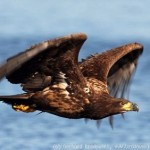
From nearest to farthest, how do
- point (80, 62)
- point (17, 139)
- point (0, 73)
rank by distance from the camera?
point (0, 73) < point (80, 62) < point (17, 139)

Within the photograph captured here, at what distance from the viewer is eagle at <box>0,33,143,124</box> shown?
18344 mm

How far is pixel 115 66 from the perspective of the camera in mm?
20984

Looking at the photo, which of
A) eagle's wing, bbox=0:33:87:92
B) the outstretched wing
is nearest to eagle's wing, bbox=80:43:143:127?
the outstretched wing

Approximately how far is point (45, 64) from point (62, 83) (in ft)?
1.59

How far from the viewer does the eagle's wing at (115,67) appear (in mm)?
20109

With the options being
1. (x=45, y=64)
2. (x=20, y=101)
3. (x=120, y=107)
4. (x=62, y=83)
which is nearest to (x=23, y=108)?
(x=20, y=101)

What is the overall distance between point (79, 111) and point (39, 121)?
448 centimetres

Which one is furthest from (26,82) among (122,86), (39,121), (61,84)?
(39,121)

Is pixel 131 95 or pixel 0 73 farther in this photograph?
pixel 131 95

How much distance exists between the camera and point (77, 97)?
19.2 meters

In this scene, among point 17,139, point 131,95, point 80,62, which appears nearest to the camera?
point 80,62

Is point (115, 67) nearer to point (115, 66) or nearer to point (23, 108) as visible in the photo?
point (115, 66)

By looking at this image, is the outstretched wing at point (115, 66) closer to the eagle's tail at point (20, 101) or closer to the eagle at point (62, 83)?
the eagle at point (62, 83)

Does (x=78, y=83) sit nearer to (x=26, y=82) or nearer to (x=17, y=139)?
(x=26, y=82)
